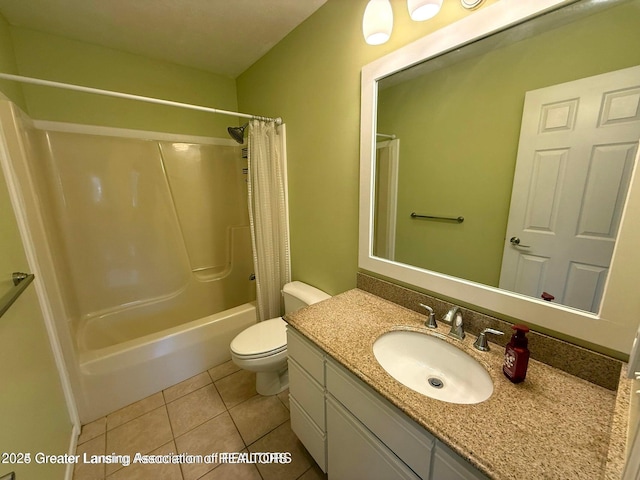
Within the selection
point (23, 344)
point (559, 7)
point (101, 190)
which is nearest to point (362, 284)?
point (559, 7)

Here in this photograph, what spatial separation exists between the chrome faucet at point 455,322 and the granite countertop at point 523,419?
0.03 meters

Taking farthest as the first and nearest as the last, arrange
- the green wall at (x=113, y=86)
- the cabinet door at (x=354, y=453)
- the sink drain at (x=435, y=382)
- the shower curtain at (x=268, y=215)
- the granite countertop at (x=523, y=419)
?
the shower curtain at (x=268, y=215)
the green wall at (x=113, y=86)
the sink drain at (x=435, y=382)
the cabinet door at (x=354, y=453)
the granite countertop at (x=523, y=419)

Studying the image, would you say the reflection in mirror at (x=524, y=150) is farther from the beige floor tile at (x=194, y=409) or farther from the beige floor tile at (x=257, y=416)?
the beige floor tile at (x=194, y=409)

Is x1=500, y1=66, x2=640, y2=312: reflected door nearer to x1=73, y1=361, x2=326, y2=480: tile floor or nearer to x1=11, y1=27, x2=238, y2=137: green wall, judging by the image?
x1=73, y1=361, x2=326, y2=480: tile floor

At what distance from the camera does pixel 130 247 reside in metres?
2.02

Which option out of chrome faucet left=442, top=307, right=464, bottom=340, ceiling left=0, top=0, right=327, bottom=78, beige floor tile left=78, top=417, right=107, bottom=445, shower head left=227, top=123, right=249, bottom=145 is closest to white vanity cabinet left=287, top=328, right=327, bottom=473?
chrome faucet left=442, top=307, right=464, bottom=340

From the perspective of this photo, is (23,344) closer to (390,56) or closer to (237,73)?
(390,56)

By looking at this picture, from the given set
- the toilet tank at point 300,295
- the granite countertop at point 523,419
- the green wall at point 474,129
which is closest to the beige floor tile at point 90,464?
the toilet tank at point 300,295

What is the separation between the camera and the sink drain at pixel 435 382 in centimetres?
91

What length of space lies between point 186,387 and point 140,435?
341 millimetres

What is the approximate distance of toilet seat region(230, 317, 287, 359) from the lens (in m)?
1.43

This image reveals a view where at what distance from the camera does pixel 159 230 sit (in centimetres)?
213

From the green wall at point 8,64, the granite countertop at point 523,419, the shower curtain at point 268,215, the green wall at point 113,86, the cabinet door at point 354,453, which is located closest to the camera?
the granite countertop at point 523,419

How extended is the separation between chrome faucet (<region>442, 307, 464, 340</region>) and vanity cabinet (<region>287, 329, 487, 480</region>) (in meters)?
0.41
